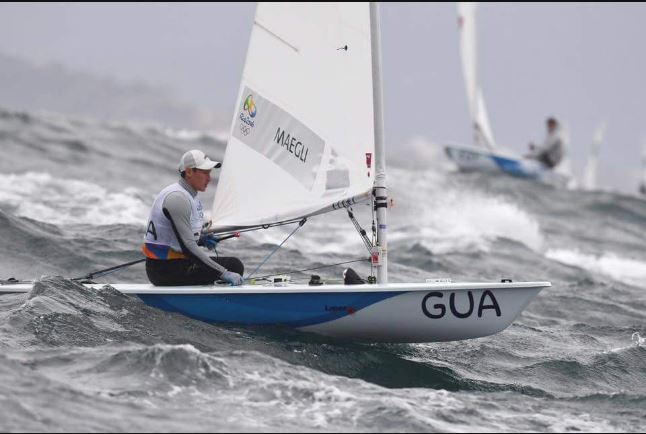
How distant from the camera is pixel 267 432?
17.6ft

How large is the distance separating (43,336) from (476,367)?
9.86 ft

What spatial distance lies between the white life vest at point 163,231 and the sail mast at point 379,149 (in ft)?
4.34

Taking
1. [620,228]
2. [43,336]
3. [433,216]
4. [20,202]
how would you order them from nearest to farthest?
[43,336], [20,202], [433,216], [620,228]

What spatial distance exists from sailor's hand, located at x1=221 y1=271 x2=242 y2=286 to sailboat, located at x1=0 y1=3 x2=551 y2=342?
0.18 feet

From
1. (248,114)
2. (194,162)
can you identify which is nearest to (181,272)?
(194,162)

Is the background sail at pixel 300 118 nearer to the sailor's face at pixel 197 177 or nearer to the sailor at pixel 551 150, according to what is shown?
the sailor's face at pixel 197 177

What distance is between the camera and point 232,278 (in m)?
7.42

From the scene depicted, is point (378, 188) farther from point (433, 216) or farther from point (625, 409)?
point (433, 216)

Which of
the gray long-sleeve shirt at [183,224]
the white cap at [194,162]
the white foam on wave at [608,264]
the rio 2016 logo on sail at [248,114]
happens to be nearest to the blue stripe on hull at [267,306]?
the gray long-sleeve shirt at [183,224]

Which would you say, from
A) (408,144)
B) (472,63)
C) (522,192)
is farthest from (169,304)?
(408,144)

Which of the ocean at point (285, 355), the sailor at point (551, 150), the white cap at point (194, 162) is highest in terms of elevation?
the sailor at point (551, 150)

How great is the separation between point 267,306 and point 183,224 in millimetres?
820

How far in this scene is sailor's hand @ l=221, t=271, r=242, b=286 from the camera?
292 inches

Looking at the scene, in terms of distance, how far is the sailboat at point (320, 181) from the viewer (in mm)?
7207
